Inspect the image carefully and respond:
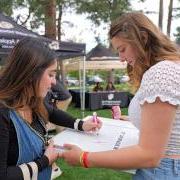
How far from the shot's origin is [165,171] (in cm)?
162

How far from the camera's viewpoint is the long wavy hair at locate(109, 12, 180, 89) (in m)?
1.58

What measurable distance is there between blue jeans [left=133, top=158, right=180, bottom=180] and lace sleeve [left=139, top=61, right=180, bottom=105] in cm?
31

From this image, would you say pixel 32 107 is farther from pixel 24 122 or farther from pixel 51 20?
pixel 51 20

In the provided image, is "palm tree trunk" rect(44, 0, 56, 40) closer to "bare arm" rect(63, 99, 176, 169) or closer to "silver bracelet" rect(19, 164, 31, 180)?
"silver bracelet" rect(19, 164, 31, 180)

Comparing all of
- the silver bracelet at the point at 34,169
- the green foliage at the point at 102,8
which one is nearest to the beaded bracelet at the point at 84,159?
the silver bracelet at the point at 34,169

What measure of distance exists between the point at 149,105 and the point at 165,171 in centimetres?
36

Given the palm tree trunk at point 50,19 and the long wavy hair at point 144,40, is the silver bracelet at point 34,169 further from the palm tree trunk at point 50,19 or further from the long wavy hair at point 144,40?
the palm tree trunk at point 50,19

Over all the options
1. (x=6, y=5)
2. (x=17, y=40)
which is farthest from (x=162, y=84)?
(x=6, y=5)

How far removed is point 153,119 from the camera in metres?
1.38

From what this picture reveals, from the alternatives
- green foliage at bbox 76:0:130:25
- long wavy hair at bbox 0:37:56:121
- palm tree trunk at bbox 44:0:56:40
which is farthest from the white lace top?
green foliage at bbox 76:0:130:25

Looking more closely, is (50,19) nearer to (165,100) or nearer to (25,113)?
(25,113)

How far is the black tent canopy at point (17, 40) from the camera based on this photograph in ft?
21.3

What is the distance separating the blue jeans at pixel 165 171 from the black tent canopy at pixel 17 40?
404cm

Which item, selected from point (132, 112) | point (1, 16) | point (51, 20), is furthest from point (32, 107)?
point (51, 20)
